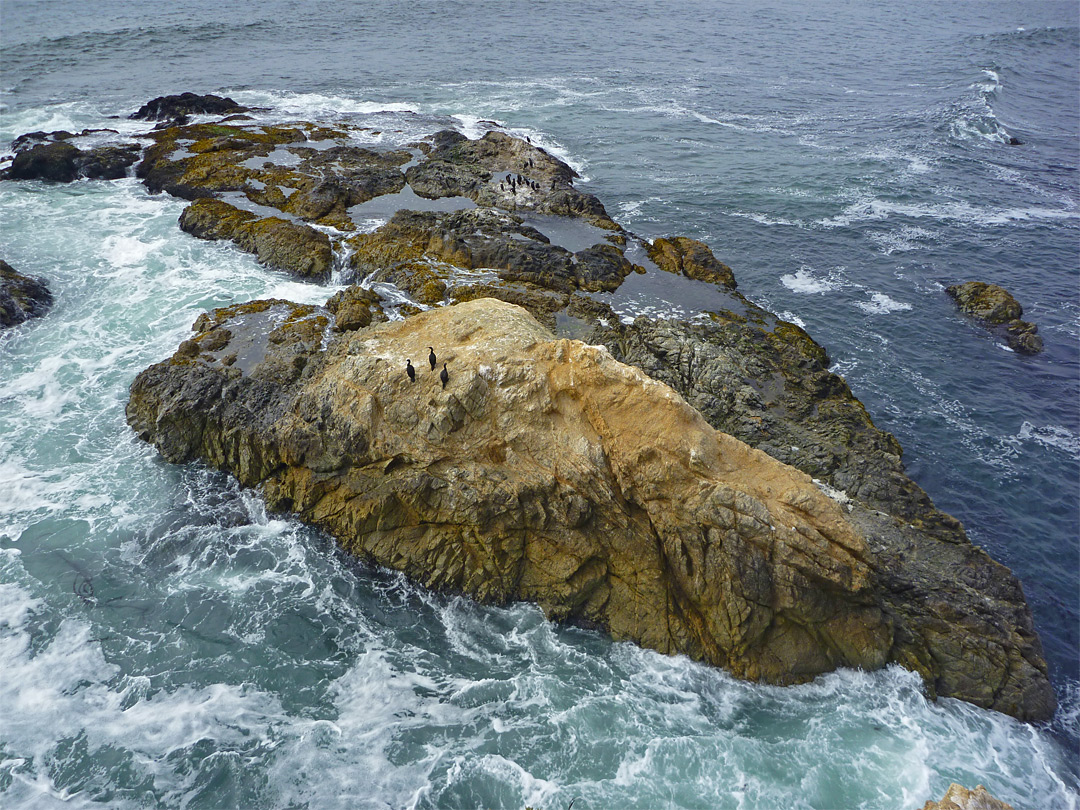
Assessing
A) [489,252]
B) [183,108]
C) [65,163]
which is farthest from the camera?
[183,108]

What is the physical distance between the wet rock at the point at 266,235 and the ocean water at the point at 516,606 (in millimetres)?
1087

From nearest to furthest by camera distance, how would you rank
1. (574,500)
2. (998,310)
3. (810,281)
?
(574,500) < (998,310) < (810,281)

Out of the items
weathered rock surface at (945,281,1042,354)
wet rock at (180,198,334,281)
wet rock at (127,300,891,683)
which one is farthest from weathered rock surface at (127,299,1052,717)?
weathered rock surface at (945,281,1042,354)

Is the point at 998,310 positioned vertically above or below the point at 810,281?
below

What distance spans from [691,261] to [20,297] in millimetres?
38511

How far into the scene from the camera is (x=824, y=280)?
139 feet

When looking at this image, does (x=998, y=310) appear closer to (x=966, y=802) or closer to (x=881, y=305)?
(x=881, y=305)

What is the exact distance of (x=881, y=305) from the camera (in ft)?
132

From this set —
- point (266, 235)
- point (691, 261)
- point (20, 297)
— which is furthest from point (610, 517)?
point (20, 297)

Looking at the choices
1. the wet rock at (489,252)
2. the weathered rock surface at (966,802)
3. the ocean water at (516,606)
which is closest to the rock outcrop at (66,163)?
the ocean water at (516,606)

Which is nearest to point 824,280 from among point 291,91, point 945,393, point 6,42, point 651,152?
point 945,393

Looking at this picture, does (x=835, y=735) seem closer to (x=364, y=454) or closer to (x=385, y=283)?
(x=364, y=454)

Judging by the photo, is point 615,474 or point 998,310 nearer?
point 615,474

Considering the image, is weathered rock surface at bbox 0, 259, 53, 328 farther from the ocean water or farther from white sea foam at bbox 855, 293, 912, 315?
white sea foam at bbox 855, 293, 912, 315
